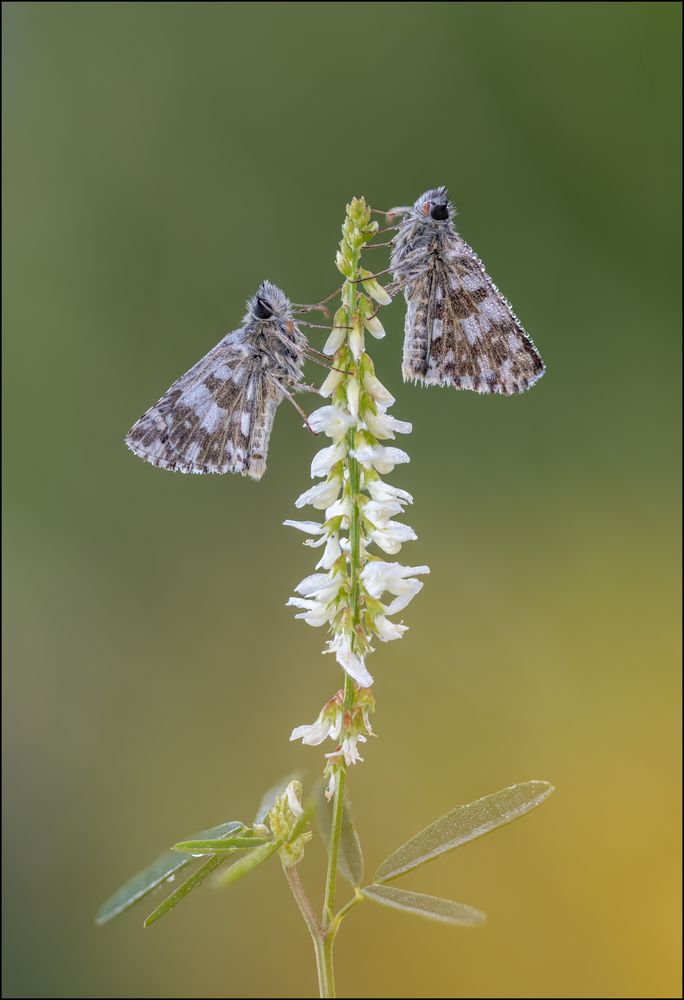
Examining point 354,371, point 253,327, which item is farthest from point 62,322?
point 354,371

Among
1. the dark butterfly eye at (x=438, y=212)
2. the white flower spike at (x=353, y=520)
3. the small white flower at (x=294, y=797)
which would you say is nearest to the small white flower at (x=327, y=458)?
the white flower spike at (x=353, y=520)

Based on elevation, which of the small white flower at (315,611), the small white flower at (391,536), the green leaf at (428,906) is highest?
the small white flower at (391,536)

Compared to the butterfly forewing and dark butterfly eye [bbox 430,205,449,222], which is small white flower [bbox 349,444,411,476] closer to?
the butterfly forewing

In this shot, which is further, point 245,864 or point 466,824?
point 466,824

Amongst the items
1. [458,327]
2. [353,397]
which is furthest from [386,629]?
[458,327]

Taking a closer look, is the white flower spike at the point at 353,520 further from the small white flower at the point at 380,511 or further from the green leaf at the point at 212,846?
the green leaf at the point at 212,846

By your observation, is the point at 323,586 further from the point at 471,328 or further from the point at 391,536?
the point at 471,328
